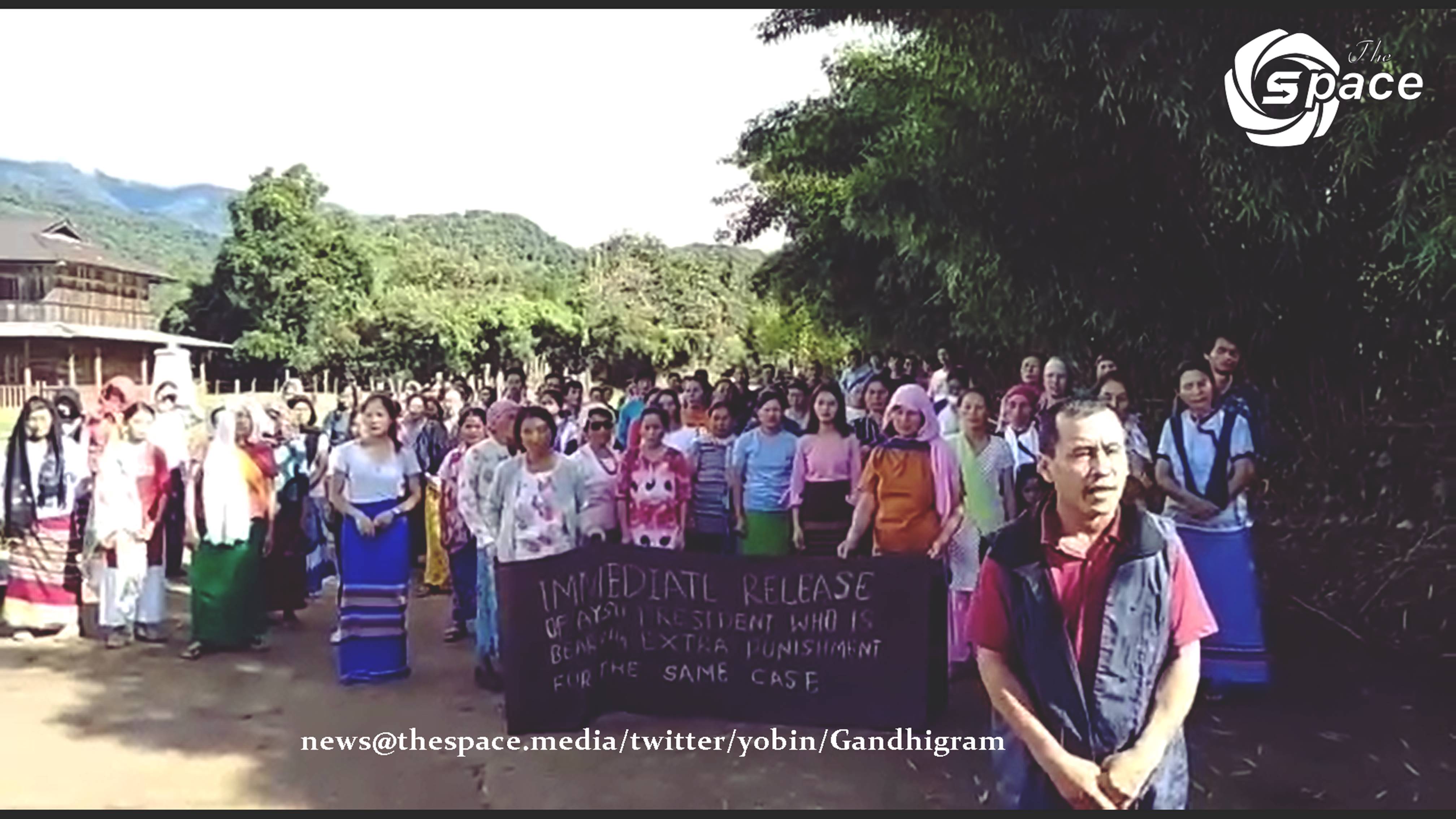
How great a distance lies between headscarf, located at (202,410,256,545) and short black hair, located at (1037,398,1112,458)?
18.4 feet

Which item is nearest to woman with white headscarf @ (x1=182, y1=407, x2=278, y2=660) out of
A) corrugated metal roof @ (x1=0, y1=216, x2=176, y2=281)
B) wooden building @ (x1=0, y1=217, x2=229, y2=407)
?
wooden building @ (x1=0, y1=217, x2=229, y2=407)

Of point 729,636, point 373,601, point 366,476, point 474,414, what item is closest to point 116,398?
point 474,414

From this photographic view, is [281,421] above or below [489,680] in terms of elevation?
above

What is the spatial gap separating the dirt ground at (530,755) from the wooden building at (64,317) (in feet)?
110

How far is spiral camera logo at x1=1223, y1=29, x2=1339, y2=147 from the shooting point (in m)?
4.95

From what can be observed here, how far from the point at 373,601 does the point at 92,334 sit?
1500 inches

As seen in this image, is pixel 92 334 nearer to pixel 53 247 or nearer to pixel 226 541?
pixel 53 247

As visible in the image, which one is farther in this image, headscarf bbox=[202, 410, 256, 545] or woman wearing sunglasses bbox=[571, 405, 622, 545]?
headscarf bbox=[202, 410, 256, 545]

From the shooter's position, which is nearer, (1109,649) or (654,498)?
(1109,649)

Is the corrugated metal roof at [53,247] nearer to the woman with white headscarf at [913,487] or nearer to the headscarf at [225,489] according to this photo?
the headscarf at [225,489]

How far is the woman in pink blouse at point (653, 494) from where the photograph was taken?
22.7 feet

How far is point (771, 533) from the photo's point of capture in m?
7.38

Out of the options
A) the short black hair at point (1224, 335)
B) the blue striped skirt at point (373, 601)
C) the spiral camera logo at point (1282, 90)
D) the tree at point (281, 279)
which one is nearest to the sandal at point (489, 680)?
the blue striped skirt at point (373, 601)

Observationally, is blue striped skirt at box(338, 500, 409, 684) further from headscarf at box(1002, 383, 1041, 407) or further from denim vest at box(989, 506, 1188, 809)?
denim vest at box(989, 506, 1188, 809)
